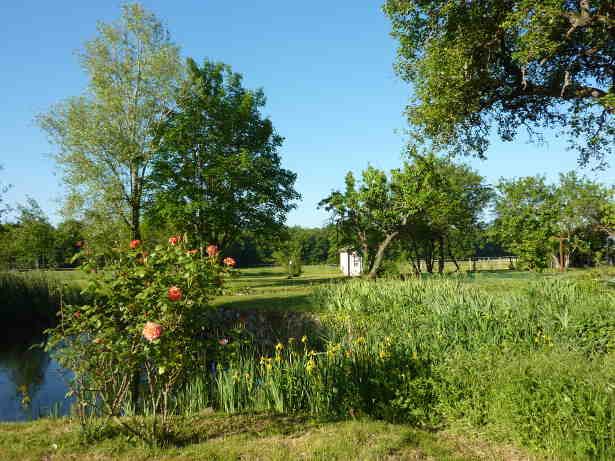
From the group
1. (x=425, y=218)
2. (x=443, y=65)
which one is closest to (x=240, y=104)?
(x=425, y=218)

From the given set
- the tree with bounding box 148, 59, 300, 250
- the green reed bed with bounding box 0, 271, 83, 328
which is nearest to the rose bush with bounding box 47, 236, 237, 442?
the green reed bed with bounding box 0, 271, 83, 328

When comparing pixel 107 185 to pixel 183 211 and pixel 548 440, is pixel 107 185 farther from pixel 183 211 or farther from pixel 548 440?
pixel 548 440

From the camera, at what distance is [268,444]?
392 cm

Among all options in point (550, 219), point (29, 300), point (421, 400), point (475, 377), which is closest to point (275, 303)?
point (29, 300)

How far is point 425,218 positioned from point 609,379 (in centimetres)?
2065

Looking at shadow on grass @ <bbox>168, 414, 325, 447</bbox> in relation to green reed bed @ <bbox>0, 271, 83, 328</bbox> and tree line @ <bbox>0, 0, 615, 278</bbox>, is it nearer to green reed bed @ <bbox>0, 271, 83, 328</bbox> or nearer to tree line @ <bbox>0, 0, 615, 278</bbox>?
tree line @ <bbox>0, 0, 615, 278</bbox>

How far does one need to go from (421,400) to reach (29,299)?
1565 centimetres

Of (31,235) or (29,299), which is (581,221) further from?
(31,235)

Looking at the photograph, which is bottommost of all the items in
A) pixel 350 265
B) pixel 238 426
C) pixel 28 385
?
pixel 28 385

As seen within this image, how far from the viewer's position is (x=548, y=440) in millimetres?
3736

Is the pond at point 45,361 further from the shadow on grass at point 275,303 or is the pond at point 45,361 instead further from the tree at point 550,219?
the tree at point 550,219

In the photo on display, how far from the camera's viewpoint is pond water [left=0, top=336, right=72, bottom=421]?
6.63 m

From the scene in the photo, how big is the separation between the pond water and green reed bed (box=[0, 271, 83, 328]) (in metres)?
2.23

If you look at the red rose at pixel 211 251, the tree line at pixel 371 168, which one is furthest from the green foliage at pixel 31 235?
the red rose at pixel 211 251
